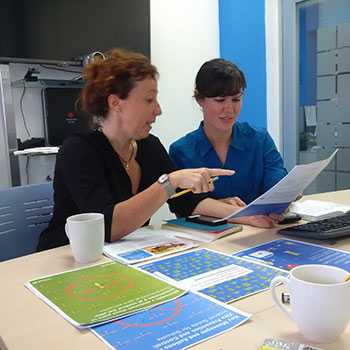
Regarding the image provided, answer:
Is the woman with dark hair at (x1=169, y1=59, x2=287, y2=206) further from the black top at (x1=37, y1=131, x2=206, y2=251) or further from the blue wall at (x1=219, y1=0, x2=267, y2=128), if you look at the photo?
the blue wall at (x1=219, y1=0, x2=267, y2=128)

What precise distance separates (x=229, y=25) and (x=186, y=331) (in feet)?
10.4

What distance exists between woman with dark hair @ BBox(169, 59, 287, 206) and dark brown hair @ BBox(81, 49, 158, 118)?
359 millimetres

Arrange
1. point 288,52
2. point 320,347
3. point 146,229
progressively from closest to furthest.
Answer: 1. point 320,347
2. point 146,229
3. point 288,52

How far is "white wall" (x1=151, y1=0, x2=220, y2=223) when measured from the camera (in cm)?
330

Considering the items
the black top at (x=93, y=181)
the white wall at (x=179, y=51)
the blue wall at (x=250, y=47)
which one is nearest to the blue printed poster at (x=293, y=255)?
the black top at (x=93, y=181)

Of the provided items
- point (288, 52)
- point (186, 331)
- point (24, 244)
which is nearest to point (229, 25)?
point (288, 52)

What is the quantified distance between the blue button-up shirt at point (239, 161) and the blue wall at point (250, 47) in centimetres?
147

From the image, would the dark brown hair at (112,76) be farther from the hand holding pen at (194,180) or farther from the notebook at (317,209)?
the notebook at (317,209)

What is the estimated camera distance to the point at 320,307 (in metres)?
0.60

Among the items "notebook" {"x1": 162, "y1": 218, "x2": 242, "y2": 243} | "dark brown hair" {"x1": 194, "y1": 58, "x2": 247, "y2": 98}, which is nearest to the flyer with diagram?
"notebook" {"x1": 162, "y1": 218, "x2": 242, "y2": 243}

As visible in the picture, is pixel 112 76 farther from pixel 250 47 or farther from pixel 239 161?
pixel 250 47

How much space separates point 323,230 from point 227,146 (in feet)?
2.59

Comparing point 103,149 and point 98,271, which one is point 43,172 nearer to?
point 103,149

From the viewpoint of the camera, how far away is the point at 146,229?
135 cm
